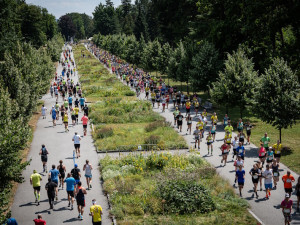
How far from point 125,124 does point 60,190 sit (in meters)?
13.4

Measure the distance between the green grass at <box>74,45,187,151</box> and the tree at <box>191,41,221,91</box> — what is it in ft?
18.7

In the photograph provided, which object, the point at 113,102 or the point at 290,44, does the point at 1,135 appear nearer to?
the point at 113,102

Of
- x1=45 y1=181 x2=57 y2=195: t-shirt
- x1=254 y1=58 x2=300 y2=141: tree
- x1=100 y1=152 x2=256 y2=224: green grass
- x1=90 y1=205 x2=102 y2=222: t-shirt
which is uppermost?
x1=254 y1=58 x2=300 y2=141: tree

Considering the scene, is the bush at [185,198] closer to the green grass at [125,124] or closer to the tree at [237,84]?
the green grass at [125,124]

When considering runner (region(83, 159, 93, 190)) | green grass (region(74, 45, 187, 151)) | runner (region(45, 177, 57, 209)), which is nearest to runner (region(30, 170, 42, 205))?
runner (region(45, 177, 57, 209))

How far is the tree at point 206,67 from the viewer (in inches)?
1343

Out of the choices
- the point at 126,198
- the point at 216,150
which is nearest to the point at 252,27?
the point at 216,150

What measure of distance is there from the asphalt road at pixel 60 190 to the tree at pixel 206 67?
1327 cm

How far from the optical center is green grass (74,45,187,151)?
23.0m

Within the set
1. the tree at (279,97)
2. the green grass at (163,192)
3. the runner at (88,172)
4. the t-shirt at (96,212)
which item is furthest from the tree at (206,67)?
the t-shirt at (96,212)

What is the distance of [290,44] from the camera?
3180cm

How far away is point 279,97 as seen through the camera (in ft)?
67.5

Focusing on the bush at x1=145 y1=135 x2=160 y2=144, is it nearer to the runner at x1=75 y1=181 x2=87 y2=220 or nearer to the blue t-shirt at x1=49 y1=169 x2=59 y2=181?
the blue t-shirt at x1=49 y1=169 x2=59 y2=181

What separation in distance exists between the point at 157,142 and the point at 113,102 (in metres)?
14.8
